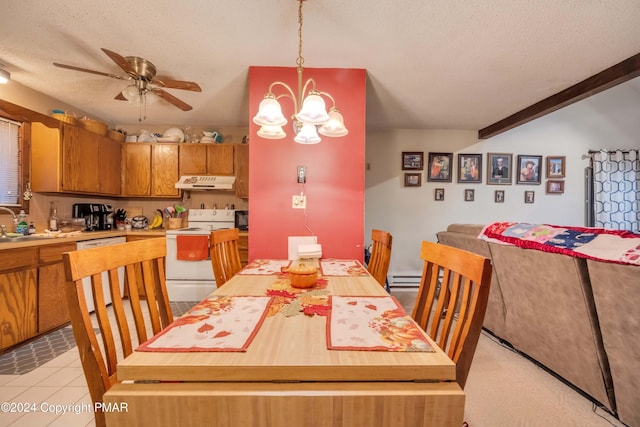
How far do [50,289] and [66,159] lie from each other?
143 centimetres

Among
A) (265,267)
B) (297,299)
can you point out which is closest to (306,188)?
(265,267)

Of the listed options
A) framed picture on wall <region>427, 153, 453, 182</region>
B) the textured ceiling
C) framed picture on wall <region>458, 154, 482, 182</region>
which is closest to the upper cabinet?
the textured ceiling

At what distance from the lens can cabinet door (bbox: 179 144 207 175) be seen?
3842mm

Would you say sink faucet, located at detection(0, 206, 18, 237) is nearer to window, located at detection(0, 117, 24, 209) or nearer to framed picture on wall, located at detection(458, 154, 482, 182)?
window, located at detection(0, 117, 24, 209)

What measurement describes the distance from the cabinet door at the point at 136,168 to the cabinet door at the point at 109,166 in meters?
0.08

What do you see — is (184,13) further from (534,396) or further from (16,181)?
(534,396)

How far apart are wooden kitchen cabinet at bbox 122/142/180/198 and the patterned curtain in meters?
6.43

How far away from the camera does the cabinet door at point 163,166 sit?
12.6ft

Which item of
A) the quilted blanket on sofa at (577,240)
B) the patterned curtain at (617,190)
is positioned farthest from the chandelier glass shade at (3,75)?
the patterned curtain at (617,190)

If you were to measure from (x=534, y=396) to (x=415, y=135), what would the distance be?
12.0 ft

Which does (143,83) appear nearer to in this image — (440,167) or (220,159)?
(220,159)

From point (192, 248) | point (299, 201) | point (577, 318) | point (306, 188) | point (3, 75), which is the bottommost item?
point (577, 318)

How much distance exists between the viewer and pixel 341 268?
5.70ft

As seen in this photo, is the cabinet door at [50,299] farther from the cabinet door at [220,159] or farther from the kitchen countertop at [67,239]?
the cabinet door at [220,159]
